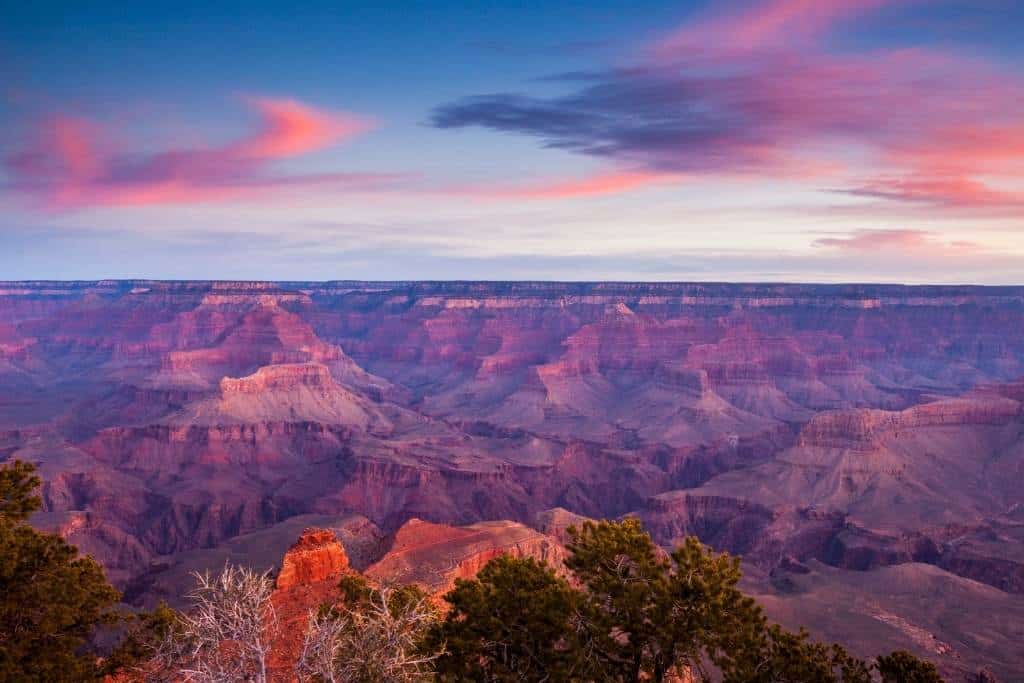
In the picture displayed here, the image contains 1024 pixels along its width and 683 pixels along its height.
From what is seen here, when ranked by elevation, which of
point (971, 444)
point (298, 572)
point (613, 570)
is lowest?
point (971, 444)

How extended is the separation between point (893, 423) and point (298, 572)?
10819 centimetres

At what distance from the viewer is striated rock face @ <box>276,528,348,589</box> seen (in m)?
41.0

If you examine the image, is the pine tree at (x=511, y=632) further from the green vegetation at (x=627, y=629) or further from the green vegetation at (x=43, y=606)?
the green vegetation at (x=43, y=606)

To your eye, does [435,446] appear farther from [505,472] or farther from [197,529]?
[197,529]

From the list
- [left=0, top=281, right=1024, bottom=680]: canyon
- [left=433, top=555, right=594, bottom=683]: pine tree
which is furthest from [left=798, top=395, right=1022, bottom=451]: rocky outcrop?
[left=433, top=555, right=594, bottom=683]: pine tree

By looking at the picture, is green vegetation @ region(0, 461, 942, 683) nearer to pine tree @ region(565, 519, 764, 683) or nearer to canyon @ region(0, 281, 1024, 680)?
pine tree @ region(565, 519, 764, 683)

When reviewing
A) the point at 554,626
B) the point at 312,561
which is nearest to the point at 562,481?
the point at 312,561

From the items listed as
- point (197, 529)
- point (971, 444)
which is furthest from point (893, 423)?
point (197, 529)

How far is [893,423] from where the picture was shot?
123 meters

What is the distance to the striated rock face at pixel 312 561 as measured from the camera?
41031 millimetres

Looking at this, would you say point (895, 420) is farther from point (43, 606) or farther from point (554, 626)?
point (43, 606)

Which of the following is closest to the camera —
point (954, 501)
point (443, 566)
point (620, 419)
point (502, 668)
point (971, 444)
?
point (502, 668)

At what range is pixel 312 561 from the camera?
42250 mm

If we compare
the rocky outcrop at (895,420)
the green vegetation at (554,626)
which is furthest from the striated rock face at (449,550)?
the rocky outcrop at (895,420)
